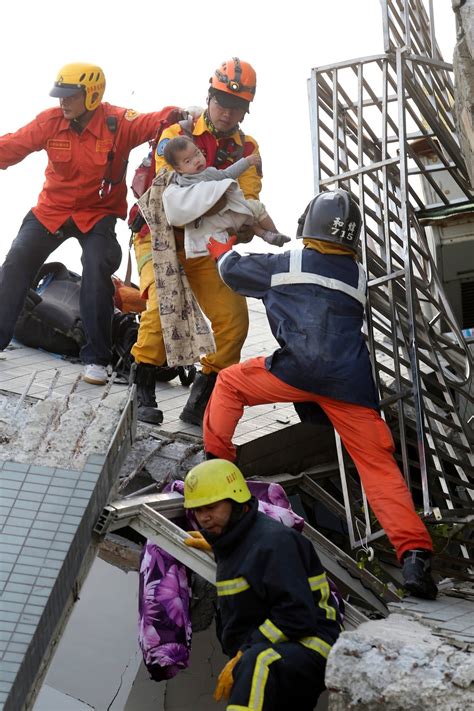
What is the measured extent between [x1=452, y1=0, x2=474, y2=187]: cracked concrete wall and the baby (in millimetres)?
1329

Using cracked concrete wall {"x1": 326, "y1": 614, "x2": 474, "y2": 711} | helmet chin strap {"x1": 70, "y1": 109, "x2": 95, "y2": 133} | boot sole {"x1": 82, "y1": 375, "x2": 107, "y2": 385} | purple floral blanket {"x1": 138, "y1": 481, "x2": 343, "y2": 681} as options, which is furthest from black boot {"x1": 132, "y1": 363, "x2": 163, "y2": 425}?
cracked concrete wall {"x1": 326, "y1": 614, "x2": 474, "y2": 711}

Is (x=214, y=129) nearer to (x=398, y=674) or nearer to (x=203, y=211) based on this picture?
(x=203, y=211)

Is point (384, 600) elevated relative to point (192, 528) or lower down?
Answer: lower down

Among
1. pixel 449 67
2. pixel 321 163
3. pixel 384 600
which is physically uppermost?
pixel 449 67

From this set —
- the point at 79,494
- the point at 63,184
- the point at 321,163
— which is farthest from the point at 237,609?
the point at 63,184

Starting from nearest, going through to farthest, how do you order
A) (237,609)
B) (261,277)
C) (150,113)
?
(237,609)
(261,277)
(150,113)

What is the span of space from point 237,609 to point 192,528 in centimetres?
118

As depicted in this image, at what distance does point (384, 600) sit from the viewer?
230 inches

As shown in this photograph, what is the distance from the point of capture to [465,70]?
4.91m

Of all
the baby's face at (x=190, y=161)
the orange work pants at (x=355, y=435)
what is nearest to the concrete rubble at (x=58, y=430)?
the orange work pants at (x=355, y=435)

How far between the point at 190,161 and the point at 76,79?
1.10 metres

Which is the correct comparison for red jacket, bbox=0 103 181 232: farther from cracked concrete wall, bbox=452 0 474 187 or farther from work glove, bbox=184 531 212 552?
work glove, bbox=184 531 212 552

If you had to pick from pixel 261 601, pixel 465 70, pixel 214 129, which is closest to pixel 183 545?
pixel 261 601

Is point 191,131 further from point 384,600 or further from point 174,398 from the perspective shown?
point 384,600
